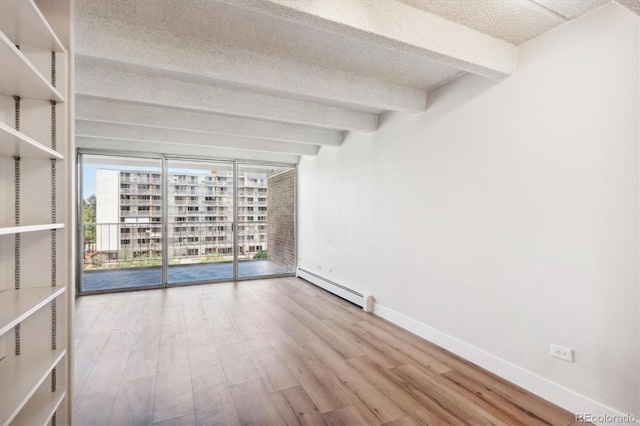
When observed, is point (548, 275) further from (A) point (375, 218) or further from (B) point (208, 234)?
(B) point (208, 234)

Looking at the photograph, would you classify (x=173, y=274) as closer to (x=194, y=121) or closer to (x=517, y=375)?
(x=194, y=121)

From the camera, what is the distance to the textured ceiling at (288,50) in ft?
6.12

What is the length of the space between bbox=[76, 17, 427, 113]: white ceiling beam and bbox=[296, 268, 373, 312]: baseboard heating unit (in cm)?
240

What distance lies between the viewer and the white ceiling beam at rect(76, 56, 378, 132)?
2682 millimetres

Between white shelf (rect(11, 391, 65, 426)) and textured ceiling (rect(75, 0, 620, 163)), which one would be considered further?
textured ceiling (rect(75, 0, 620, 163))

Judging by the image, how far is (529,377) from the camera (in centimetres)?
226

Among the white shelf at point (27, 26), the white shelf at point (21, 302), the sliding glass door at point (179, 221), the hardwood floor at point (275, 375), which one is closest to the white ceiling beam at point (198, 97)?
the white shelf at point (27, 26)

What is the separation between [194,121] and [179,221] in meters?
2.39

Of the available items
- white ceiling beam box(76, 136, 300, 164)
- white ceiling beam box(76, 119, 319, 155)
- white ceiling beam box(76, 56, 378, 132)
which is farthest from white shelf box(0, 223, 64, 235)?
white ceiling beam box(76, 136, 300, 164)

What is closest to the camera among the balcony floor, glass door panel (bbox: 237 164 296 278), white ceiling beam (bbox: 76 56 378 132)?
white ceiling beam (bbox: 76 56 378 132)

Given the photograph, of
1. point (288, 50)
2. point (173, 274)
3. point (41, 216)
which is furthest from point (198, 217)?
point (41, 216)

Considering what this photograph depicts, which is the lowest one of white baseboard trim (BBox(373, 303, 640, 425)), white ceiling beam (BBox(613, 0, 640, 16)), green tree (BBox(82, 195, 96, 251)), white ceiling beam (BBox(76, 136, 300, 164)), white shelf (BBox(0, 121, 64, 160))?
A: white baseboard trim (BBox(373, 303, 640, 425))

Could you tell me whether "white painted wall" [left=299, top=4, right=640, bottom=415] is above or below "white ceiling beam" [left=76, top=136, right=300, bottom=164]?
below

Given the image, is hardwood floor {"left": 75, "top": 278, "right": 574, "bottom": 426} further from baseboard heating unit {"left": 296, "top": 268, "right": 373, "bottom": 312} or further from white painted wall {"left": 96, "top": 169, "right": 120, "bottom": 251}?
white painted wall {"left": 96, "top": 169, "right": 120, "bottom": 251}
